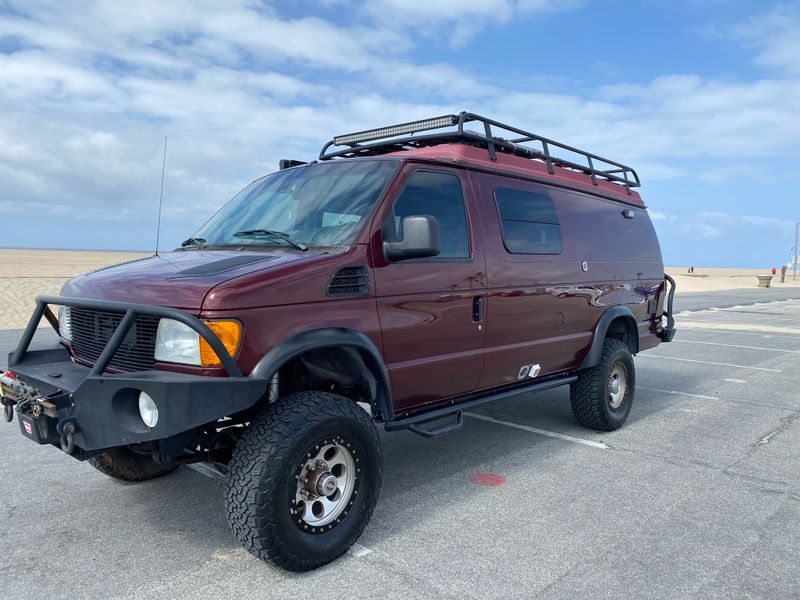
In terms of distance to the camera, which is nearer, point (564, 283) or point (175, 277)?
point (175, 277)

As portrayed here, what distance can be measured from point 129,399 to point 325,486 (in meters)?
1.05

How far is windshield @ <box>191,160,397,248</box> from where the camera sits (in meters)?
3.76

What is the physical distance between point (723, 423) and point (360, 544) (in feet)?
14.4

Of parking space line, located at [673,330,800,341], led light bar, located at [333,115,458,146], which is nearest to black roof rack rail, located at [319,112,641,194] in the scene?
led light bar, located at [333,115,458,146]

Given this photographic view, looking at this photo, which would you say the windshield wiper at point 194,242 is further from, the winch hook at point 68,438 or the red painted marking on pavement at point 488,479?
the red painted marking on pavement at point 488,479

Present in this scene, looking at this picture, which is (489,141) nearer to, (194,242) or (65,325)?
(194,242)

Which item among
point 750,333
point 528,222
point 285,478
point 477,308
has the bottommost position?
point 750,333

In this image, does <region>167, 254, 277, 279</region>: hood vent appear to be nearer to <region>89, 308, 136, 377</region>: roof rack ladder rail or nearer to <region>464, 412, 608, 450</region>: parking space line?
<region>89, 308, 136, 377</region>: roof rack ladder rail

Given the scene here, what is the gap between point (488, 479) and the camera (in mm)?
4504

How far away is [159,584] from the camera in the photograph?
301cm

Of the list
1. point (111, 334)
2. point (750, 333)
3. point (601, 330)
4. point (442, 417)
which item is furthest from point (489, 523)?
point (750, 333)

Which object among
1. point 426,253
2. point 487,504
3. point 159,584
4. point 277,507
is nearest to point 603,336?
point 487,504

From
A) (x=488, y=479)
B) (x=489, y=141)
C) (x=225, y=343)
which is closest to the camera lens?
(x=225, y=343)

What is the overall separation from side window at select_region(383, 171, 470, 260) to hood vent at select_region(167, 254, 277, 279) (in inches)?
34.7
